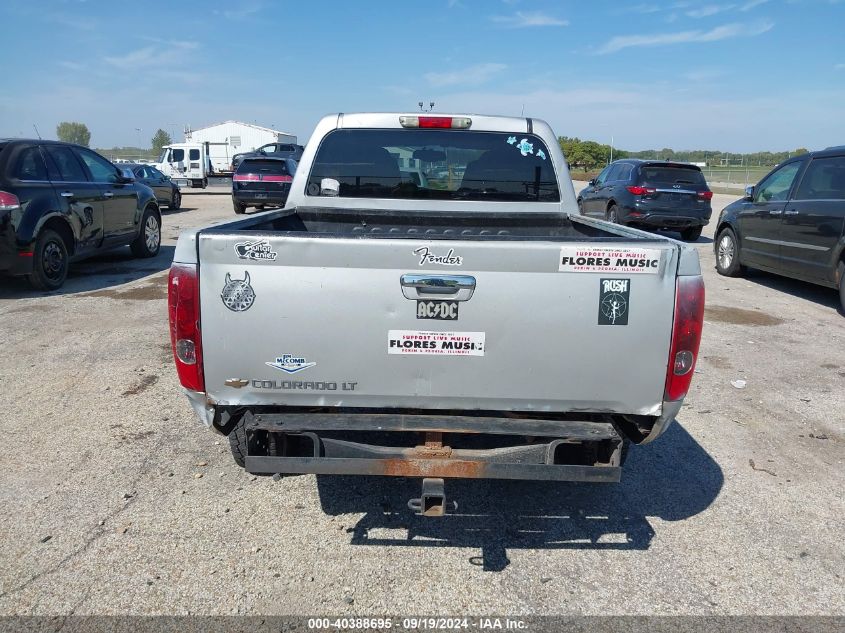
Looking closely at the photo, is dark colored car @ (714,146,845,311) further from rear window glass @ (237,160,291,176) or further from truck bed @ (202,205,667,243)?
rear window glass @ (237,160,291,176)

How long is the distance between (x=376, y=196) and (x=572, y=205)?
4.34 feet

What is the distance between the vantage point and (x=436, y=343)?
2699 millimetres

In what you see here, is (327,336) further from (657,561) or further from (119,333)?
(119,333)

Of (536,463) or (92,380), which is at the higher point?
(536,463)

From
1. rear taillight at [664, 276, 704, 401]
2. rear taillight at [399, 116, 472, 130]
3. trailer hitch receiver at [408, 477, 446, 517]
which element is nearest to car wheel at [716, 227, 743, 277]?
rear taillight at [399, 116, 472, 130]

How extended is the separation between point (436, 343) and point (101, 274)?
8.83 meters

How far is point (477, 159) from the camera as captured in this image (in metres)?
4.52

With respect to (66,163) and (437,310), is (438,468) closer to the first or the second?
(437,310)

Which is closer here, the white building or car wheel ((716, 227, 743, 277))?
car wheel ((716, 227, 743, 277))

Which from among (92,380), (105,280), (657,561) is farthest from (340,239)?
(105,280)

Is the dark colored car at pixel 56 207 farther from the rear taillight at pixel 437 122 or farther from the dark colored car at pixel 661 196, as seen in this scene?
the dark colored car at pixel 661 196

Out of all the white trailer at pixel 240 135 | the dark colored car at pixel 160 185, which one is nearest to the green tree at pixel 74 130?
the white trailer at pixel 240 135

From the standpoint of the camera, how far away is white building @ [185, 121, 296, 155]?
55.8 meters

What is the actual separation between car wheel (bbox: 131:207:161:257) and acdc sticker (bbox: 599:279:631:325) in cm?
997
